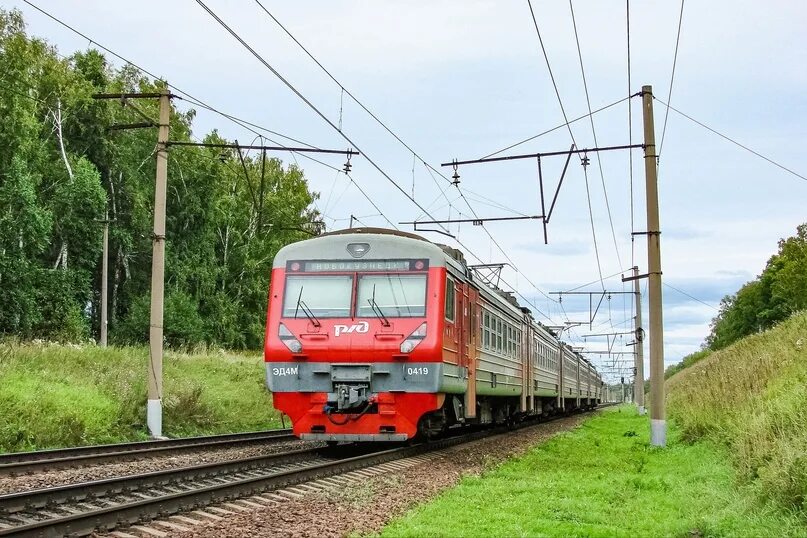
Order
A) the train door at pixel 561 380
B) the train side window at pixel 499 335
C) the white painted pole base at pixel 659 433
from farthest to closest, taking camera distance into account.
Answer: the train door at pixel 561 380, the train side window at pixel 499 335, the white painted pole base at pixel 659 433

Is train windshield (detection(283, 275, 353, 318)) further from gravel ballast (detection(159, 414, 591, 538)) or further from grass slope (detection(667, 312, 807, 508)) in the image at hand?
grass slope (detection(667, 312, 807, 508))

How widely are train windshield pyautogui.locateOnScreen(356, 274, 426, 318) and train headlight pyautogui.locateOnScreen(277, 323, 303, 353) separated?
1.01 metres

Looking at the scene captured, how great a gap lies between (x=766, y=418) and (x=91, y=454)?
374 inches

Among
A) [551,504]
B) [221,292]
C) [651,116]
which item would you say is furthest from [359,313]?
[221,292]

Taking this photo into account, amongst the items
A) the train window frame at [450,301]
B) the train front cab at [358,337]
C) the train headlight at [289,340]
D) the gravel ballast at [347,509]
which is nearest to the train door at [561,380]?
the train window frame at [450,301]

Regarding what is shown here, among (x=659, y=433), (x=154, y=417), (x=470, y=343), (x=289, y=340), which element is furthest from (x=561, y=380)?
(x=289, y=340)

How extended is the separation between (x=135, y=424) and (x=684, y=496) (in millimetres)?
11700

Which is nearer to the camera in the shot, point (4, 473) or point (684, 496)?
point (684, 496)

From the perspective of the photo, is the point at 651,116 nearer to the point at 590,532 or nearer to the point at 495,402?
the point at 495,402

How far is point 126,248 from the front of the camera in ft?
153

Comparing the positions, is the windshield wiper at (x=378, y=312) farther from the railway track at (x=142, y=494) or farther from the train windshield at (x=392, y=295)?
the railway track at (x=142, y=494)

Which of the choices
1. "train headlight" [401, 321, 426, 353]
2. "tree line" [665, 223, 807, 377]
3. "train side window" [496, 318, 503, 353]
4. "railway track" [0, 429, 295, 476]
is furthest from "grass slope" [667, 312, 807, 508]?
"tree line" [665, 223, 807, 377]

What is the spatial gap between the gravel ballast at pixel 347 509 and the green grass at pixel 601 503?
1.01 ft

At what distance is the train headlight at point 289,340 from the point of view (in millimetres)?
13359
